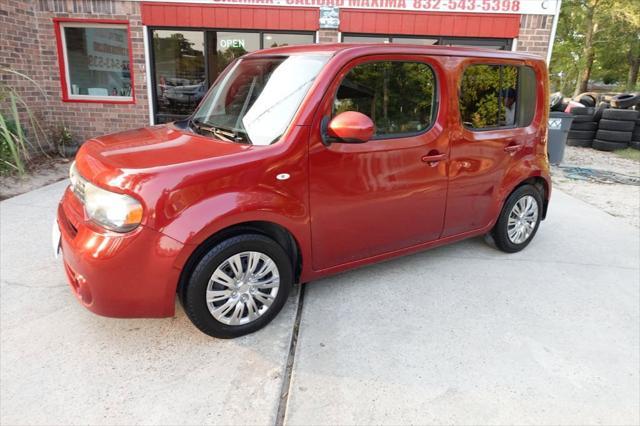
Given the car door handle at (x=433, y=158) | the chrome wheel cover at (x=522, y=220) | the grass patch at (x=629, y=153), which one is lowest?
the grass patch at (x=629, y=153)

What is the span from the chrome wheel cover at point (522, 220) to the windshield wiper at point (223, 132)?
2590 millimetres

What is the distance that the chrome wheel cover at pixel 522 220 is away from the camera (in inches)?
160

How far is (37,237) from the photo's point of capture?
4.12 m

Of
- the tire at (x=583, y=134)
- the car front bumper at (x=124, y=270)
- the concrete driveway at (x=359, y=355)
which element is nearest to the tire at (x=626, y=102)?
the tire at (x=583, y=134)

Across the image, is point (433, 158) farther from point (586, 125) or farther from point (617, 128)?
point (586, 125)

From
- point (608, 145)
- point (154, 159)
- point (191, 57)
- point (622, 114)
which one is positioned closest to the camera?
point (154, 159)

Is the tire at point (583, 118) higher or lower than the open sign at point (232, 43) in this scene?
lower

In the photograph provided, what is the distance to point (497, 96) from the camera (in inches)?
143

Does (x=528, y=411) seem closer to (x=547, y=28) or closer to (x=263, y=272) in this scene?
(x=263, y=272)

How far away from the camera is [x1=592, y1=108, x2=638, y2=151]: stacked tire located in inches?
438

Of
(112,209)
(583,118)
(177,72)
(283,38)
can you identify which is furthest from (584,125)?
(112,209)

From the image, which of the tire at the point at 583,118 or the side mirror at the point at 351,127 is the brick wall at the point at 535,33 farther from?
the side mirror at the point at 351,127

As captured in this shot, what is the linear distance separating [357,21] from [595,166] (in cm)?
576

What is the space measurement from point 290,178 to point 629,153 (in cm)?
1139
